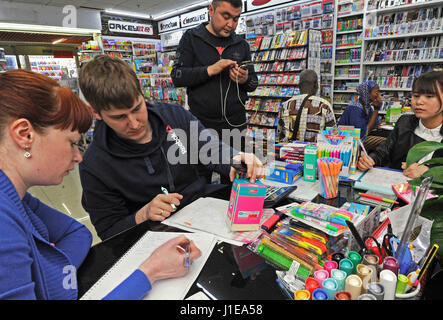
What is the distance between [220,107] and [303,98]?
1.10 metres

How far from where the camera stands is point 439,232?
768 mm

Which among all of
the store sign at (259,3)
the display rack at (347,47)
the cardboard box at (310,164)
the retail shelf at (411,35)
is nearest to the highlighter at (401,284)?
the cardboard box at (310,164)

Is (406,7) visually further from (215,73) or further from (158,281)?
(158,281)

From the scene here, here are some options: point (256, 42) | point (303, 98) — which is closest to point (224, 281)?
point (303, 98)

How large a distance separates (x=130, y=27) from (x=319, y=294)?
1188cm

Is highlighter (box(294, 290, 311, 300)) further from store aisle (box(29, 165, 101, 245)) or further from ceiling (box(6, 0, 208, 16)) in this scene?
ceiling (box(6, 0, 208, 16))

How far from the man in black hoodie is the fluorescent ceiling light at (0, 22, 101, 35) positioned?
9213 millimetres

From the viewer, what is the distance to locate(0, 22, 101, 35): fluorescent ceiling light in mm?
7886

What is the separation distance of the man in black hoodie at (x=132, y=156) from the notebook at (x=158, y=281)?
0.48 ft

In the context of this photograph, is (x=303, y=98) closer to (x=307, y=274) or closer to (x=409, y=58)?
(x=307, y=274)

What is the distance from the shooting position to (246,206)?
1.06m

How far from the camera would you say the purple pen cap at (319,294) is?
2.07 ft

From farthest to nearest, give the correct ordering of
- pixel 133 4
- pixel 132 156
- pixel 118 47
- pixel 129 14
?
pixel 129 14 → pixel 118 47 → pixel 133 4 → pixel 132 156

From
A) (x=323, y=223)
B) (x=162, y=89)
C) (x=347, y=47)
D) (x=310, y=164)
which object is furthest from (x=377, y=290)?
(x=347, y=47)
